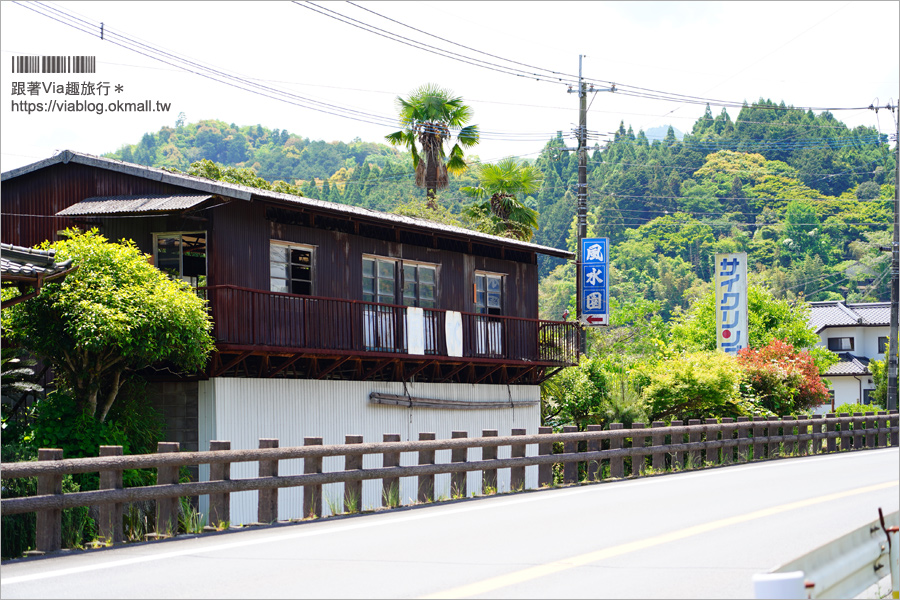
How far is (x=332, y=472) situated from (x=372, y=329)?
36.8ft

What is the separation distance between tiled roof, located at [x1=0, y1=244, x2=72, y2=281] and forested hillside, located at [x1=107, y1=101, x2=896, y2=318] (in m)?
91.4

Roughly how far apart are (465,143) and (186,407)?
25053 mm

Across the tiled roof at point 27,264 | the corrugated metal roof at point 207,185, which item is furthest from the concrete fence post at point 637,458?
the tiled roof at point 27,264

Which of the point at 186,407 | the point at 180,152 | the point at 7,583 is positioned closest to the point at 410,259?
the point at 186,407

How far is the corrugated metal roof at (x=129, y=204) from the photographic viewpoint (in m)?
20.7

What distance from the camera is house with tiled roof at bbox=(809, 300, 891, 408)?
2884 inches

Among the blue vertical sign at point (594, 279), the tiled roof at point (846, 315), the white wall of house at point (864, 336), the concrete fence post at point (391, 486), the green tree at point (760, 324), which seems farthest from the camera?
the white wall of house at point (864, 336)

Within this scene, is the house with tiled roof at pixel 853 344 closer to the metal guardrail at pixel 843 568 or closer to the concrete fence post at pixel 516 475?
the concrete fence post at pixel 516 475

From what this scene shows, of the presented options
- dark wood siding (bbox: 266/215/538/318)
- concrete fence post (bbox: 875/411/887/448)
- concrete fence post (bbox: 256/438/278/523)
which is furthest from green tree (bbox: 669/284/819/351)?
concrete fence post (bbox: 256/438/278/523)

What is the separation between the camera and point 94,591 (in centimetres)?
829

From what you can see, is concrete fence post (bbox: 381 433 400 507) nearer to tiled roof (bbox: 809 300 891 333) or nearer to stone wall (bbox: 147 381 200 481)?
stone wall (bbox: 147 381 200 481)

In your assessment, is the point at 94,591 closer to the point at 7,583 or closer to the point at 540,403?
the point at 7,583

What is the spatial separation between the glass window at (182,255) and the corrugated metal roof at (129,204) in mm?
996

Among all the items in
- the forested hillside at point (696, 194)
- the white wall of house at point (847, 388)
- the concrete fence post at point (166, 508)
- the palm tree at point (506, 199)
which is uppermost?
the forested hillside at point (696, 194)
